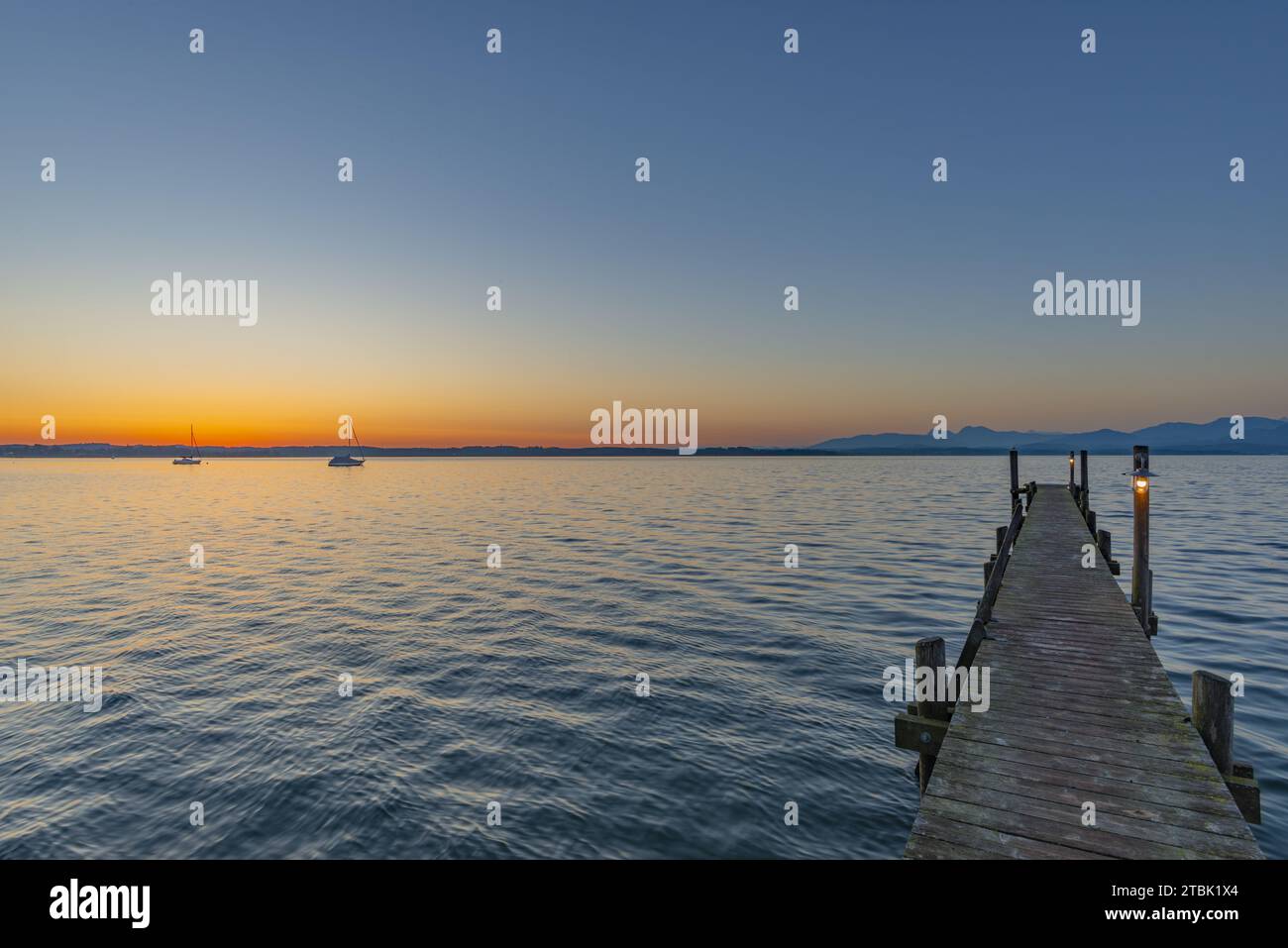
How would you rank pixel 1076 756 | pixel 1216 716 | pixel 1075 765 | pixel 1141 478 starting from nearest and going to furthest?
1. pixel 1216 716
2. pixel 1075 765
3. pixel 1076 756
4. pixel 1141 478

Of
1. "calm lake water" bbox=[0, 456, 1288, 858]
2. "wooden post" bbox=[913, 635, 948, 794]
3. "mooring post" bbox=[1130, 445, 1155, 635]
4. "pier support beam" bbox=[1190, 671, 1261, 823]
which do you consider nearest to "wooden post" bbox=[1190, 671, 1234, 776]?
"pier support beam" bbox=[1190, 671, 1261, 823]

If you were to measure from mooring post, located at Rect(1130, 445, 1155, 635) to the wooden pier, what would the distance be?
6.39 feet

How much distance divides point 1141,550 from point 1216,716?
9.19 meters

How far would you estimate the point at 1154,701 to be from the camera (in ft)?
27.2

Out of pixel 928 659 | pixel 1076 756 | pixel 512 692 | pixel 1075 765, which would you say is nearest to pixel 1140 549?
pixel 928 659

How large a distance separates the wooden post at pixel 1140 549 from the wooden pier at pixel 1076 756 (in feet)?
6.28

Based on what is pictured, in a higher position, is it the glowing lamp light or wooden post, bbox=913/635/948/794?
the glowing lamp light

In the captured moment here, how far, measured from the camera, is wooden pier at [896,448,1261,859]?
5.71m

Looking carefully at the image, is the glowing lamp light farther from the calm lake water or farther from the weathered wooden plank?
the weathered wooden plank

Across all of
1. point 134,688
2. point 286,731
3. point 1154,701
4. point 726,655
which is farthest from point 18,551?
point 1154,701

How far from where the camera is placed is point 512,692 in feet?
43.7

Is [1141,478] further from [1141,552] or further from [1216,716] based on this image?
[1216,716]
